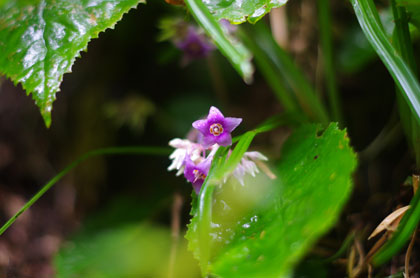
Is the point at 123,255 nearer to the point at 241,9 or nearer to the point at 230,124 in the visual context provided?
the point at 230,124

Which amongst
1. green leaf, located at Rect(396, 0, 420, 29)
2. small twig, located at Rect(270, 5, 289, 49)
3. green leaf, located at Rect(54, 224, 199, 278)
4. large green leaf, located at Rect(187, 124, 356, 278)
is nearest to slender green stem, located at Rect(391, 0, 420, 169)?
green leaf, located at Rect(396, 0, 420, 29)

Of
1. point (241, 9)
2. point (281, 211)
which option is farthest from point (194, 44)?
point (281, 211)

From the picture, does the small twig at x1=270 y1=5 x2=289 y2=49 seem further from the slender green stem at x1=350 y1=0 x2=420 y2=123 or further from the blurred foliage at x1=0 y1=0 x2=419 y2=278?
the slender green stem at x1=350 y1=0 x2=420 y2=123

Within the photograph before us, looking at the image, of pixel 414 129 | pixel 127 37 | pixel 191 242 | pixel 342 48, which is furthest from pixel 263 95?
pixel 191 242

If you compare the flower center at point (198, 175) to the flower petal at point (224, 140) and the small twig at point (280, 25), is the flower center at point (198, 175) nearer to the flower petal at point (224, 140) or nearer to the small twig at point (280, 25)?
the flower petal at point (224, 140)

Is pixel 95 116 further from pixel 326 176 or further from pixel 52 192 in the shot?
pixel 326 176

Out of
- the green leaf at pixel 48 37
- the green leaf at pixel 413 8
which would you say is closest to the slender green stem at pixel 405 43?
the green leaf at pixel 413 8
